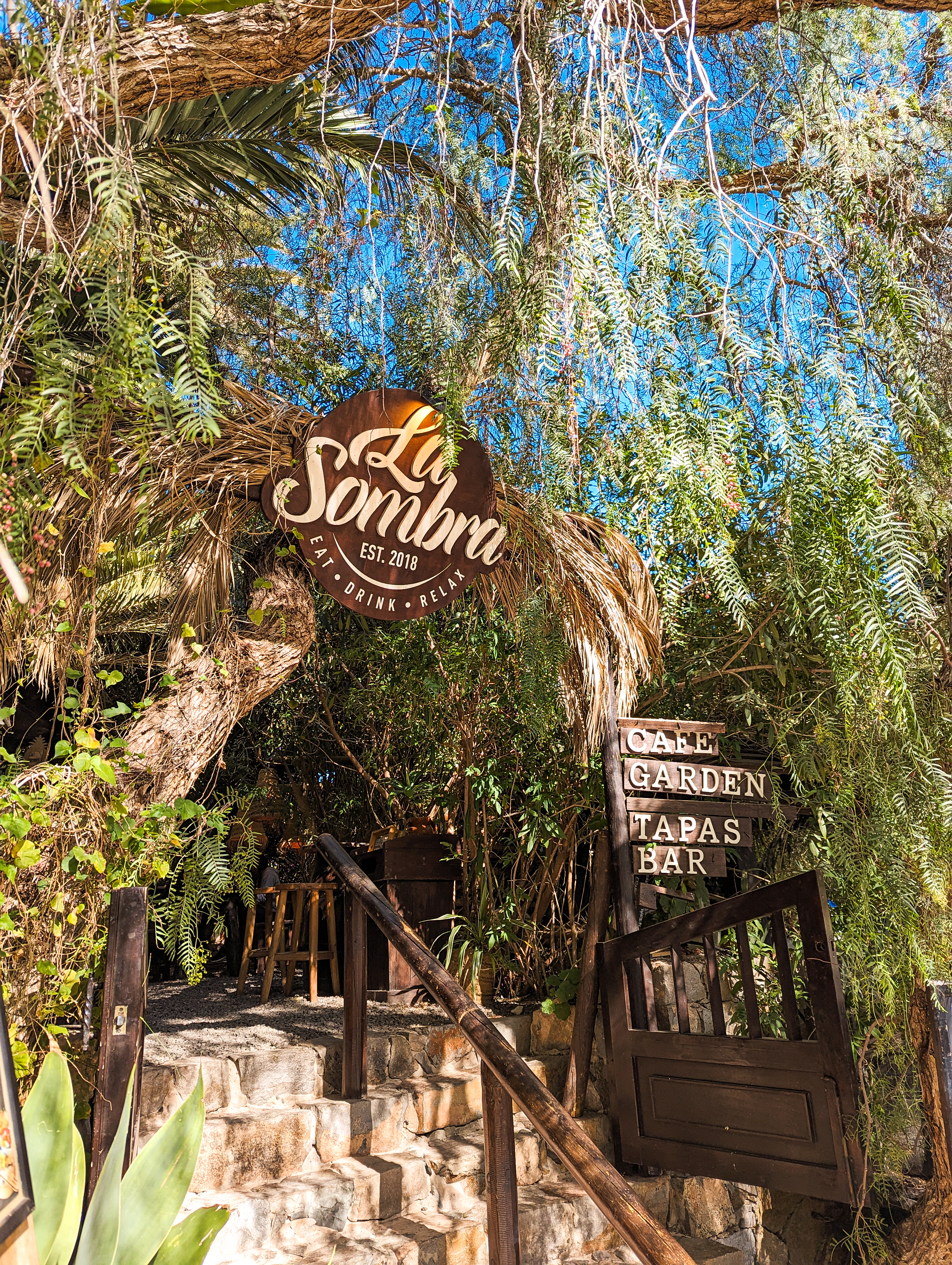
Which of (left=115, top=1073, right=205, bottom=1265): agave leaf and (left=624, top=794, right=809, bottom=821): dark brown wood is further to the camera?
(left=624, top=794, right=809, bottom=821): dark brown wood

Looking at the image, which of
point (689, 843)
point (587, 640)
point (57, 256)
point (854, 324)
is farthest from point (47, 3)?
point (689, 843)

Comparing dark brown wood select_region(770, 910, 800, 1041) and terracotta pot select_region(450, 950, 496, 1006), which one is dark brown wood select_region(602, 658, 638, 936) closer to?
dark brown wood select_region(770, 910, 800, 1041)

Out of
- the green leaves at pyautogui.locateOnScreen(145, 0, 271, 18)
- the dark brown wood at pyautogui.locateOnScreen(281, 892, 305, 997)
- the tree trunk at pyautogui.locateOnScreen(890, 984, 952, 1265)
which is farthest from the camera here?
the dark brown wood at pyautogui.locateOnScreen(281, 892, 305, 997)

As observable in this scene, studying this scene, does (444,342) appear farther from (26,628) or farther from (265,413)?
(26,628)

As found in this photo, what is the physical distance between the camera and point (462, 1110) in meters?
3.41

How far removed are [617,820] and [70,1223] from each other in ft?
7.21

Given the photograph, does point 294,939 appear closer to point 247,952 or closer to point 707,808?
point 247,952

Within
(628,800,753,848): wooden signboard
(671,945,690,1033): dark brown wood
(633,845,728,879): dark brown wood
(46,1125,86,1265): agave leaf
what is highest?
(628,800,753,848): wooden signboard

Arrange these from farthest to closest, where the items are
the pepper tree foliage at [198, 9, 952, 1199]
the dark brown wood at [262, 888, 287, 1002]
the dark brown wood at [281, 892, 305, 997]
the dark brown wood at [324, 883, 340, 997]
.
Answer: the dark brown wood at [324, 883, 340, 997]
the dark brown wood at [281, 892, 305, 997]
the dark brown wood at [262, 888, 287, 1002]
the pepper tree foliage at [198, 9, 952, 1199]

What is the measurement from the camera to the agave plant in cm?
153

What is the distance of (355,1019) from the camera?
10.2 feet

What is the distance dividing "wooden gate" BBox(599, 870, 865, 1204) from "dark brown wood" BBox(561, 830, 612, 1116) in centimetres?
20

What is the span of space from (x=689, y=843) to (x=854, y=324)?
181cm

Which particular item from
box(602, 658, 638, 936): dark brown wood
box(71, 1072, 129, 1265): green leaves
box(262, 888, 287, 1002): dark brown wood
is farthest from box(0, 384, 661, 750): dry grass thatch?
box(262, 888, 287, 1002): dark brown wood
